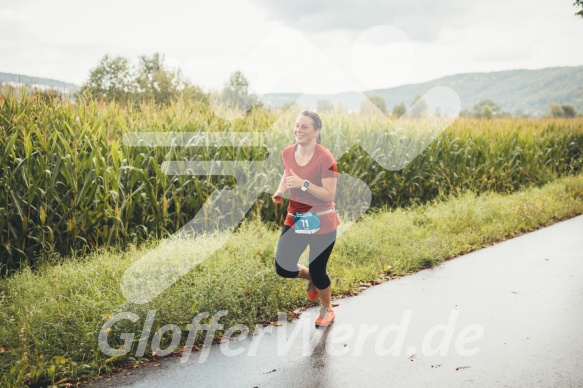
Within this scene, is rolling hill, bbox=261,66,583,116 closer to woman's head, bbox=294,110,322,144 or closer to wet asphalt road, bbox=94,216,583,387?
wet asphalt road, bbox=94,216,583,387

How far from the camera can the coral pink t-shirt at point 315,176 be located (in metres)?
4.73

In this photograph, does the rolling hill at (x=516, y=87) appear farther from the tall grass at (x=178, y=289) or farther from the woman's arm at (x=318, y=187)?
the woman's arm at (x=318, y=187)

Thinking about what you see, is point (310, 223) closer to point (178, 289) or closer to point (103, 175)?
point (178, 289)

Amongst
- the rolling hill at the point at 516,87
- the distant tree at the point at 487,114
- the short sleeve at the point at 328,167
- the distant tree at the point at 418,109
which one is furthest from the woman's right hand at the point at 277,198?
the rolling hill at the point at 516,87

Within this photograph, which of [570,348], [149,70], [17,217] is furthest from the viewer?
[149,70]

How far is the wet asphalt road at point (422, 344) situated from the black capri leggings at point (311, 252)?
52cm

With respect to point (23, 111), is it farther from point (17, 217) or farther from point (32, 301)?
point (32, 301)

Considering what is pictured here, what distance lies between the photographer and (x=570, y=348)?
178 inches

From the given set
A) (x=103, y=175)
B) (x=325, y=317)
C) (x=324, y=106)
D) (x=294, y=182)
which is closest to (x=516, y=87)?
(x=324, y=106)

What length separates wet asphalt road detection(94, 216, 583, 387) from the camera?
13.2 ft

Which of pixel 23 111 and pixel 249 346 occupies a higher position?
pixel 23 111

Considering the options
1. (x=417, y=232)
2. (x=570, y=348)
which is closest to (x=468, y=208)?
(x=417, y=232)

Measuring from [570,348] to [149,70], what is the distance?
206ft

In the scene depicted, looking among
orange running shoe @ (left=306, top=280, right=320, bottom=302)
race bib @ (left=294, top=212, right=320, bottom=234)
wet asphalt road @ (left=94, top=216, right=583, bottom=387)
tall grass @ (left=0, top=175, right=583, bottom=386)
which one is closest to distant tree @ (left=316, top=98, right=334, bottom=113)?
tall grass @ (left=0, top=175, right=583, bottom=386)
